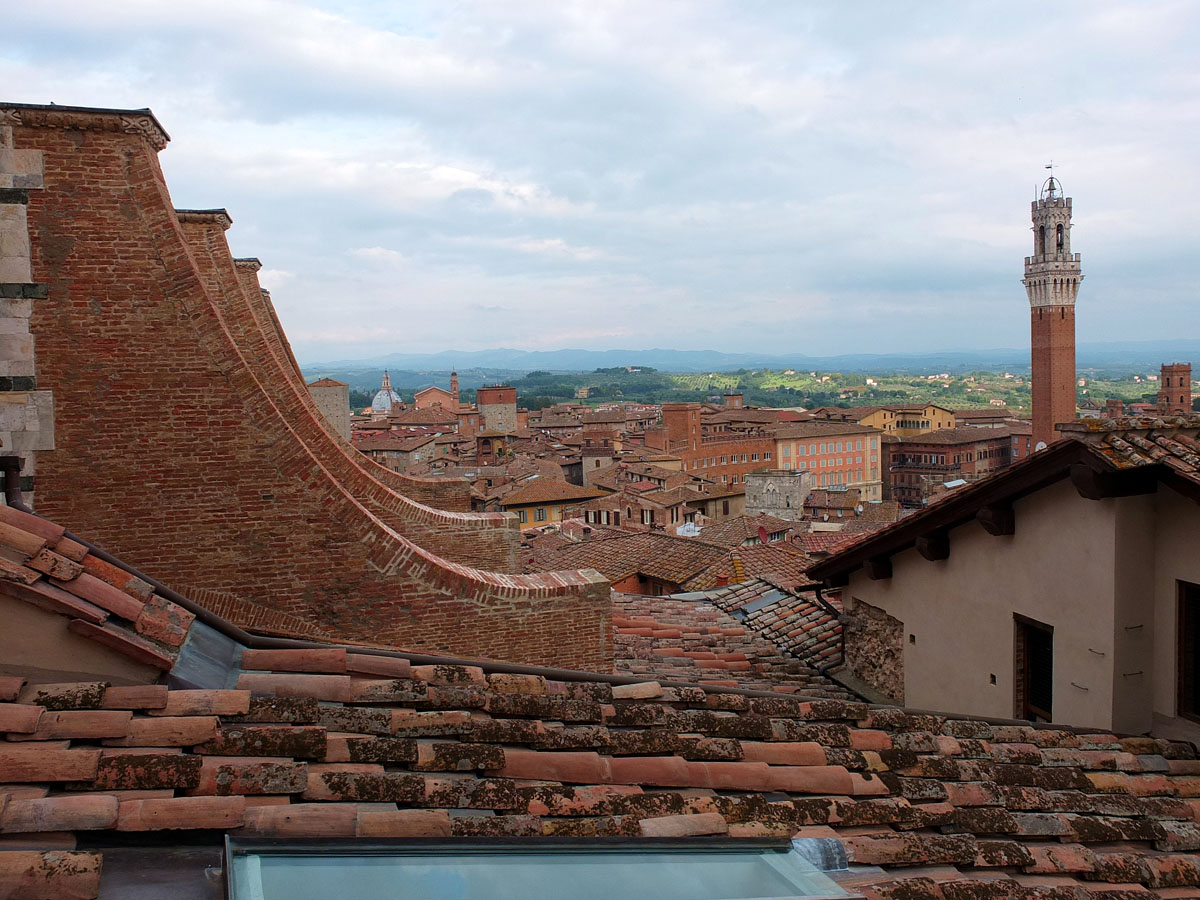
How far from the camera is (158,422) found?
21.5ft

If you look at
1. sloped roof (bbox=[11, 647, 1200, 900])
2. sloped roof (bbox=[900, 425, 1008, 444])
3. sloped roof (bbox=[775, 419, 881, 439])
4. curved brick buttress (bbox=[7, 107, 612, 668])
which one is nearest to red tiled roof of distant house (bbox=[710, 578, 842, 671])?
curved brick buttress (bbox=[7, 107, 612, 668])

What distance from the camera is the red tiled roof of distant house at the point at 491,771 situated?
2.79 metres

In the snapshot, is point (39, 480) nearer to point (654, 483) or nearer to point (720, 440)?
point (654, 483)

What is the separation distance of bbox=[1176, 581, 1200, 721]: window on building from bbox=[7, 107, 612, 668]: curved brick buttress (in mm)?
4948

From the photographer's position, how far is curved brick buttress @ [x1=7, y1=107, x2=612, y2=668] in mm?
6473

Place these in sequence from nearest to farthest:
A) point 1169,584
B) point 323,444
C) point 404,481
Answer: point 1169,584 → point 323,444 → point 404,481

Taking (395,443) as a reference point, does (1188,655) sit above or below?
above

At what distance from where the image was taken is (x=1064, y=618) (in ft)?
20.3

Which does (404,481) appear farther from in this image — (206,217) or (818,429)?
(818,429)

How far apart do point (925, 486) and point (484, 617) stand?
81181 mm

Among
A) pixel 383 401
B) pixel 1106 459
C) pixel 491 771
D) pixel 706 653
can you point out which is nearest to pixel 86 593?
pixel 491 771

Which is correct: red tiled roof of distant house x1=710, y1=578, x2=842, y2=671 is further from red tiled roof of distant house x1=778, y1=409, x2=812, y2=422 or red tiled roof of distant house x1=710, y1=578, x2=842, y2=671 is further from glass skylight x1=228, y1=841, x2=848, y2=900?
red tiled roof of distant house x1=778, y1=409, x2=812, y2=422

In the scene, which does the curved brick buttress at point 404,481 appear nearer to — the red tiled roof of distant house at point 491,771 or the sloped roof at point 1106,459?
the sloped roof at point 1106,459

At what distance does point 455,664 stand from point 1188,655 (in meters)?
4.37
